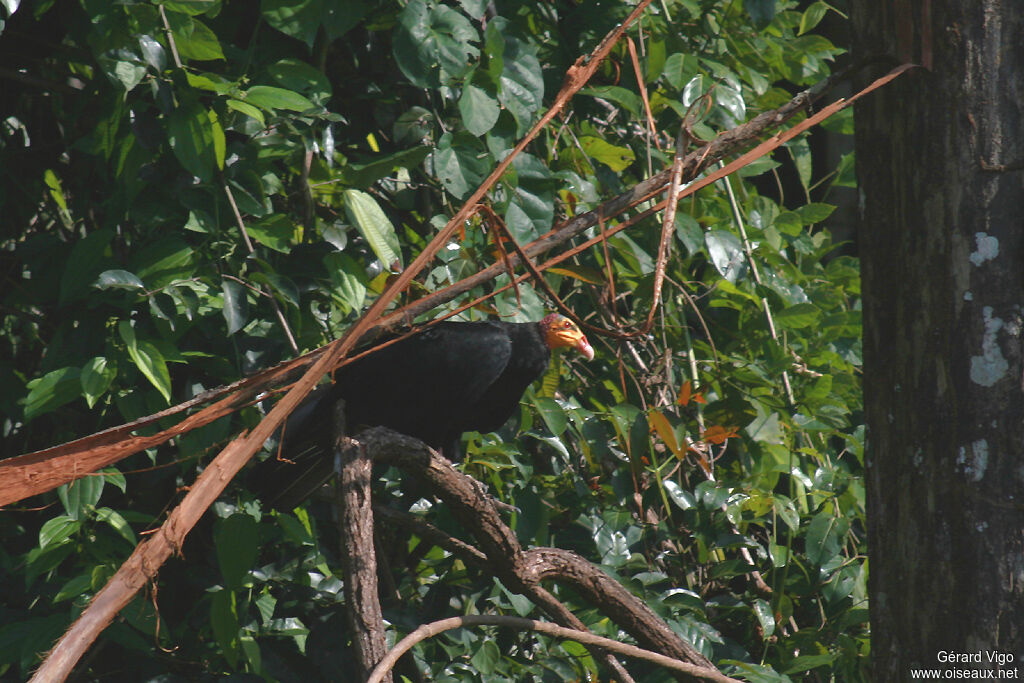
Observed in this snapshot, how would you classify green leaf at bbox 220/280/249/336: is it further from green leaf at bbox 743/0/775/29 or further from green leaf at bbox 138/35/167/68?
green leaf at bbox 743/0/775/29

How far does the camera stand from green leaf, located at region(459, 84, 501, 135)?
73.2 inches

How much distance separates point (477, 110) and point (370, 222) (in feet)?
1.00

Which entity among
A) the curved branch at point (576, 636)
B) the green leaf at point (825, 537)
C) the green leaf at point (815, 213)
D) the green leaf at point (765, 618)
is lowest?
the green leaf at point (765, 618)

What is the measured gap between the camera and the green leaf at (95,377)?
1.69 metres

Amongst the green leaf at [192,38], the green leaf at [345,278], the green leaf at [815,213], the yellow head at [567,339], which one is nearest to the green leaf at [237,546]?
the green leaf at [345,278]

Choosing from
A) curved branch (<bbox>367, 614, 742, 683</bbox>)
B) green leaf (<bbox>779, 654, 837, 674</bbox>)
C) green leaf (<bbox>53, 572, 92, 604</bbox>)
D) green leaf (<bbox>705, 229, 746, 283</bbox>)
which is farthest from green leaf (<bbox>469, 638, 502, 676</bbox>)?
green leaf (<bbox>705, 229, 746, 283</bbox>)

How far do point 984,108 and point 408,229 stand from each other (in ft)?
4.38

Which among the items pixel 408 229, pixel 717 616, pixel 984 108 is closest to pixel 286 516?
pixel 408 229

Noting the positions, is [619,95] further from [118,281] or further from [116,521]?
[116,521]

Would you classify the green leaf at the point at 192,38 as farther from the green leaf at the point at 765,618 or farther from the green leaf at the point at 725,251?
the green leaf at the point at 765,618

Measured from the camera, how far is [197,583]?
202cm

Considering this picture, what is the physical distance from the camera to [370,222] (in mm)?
1854

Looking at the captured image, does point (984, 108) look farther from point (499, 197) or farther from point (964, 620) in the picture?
point (499, 197)

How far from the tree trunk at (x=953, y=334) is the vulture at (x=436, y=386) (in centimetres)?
110
